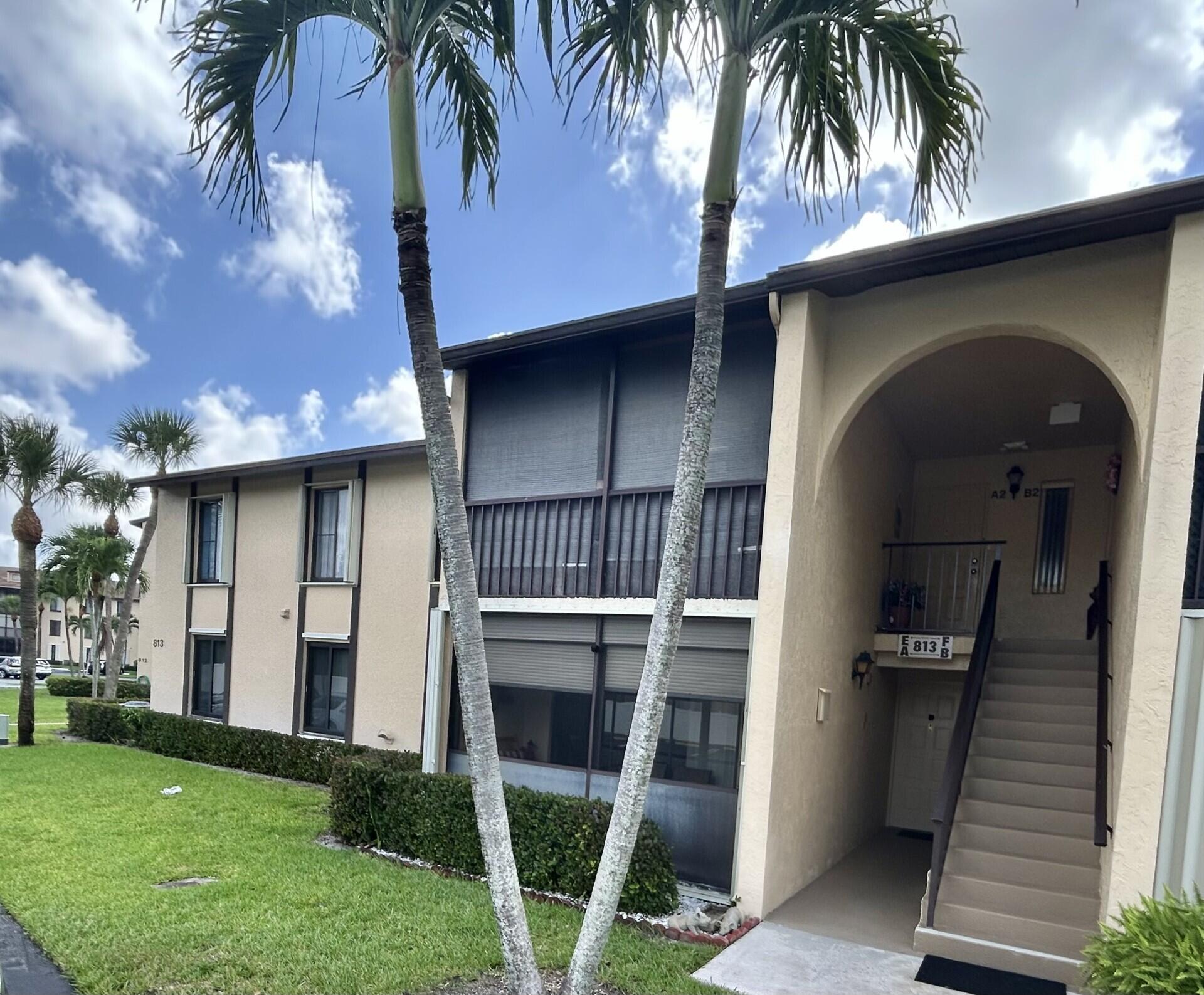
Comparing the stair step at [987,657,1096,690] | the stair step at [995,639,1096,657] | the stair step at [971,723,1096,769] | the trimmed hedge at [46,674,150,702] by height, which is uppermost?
the stair step at [995,639,1096,657]

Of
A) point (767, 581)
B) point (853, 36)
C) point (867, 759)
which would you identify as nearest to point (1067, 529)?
point (867, 759)

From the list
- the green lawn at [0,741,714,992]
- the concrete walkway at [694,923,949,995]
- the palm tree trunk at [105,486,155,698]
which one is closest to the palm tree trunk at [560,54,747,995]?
the green lawn at [0,741,714,992]

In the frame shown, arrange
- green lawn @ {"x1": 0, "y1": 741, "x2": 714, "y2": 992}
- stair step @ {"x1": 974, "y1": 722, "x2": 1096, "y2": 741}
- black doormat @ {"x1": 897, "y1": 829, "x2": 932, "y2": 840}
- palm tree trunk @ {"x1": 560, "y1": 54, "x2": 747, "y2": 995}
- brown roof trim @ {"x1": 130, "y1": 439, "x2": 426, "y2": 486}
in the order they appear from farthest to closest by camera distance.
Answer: brown roof trim @ {"x1": 130, "y1": 439, "x2": 426, "y2": 486} < black doormat @ {"x1": 897, "y1": 829, "x2": 932, "y2": 840} < stair step @ {"x1": 974, "y1": 722, "x2": 1096, "y2": 741} < green lawn @ {"x1": 0, "y1": 741, "x2": 714, "y2": 992} < palm tree trunk @ {"x1": 560, "y1": 54, "x2": 747, "y2": 995}

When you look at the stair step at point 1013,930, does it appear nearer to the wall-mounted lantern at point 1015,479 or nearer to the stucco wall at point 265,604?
the wall-mounted lantern at point 1015,479

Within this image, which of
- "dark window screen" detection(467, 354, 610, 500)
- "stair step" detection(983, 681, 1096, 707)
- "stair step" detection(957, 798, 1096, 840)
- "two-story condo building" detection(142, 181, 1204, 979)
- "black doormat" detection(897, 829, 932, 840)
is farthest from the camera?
"black doormat" detection(897, 829, 932, 840)

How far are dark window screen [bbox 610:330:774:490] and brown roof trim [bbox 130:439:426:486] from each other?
4.35 metres

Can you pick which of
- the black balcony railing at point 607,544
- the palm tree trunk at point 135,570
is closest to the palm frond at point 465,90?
the black balcony railing at point 607,544

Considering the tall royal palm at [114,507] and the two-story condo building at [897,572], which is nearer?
the two-story condo building at [897,572]

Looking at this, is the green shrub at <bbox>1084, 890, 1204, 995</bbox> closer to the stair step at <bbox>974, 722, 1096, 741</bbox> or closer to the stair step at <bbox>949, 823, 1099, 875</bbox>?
the stair step at <bbox>949, 823, 1099, 875</bbox>

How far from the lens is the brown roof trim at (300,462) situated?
12.1 m

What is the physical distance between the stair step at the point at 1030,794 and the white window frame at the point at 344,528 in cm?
993

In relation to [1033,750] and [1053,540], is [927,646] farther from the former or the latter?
[1053,540]

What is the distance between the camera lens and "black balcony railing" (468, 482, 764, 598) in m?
7.18

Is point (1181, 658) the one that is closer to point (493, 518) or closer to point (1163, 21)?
point (1163, 21)
